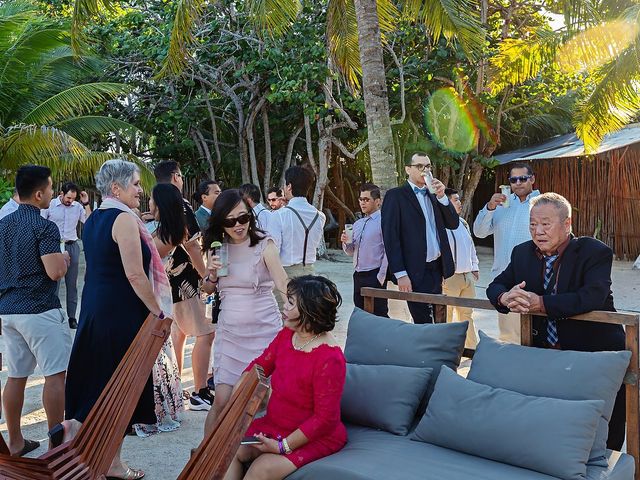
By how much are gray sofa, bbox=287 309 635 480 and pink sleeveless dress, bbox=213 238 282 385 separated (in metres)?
0.68

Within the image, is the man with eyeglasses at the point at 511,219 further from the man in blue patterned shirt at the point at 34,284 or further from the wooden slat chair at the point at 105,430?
the wooden slat chair at the point at 105,430

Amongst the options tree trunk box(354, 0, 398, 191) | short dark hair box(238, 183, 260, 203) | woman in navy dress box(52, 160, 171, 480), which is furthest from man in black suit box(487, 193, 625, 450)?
short dark hair box(238, 183, 260, 203)

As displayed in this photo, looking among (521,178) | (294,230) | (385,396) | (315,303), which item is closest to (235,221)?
(315,303)

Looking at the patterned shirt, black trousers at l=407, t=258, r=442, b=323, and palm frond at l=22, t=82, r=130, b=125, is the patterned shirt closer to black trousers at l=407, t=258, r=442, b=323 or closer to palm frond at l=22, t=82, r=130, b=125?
black trousers at l=407, t=258, r=442, b=323

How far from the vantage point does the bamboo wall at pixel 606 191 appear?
645 inches

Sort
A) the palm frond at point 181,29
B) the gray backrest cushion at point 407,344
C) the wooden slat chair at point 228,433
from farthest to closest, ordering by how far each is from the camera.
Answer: the palm frond at point 181,29, the gray backrest cushion at point 407,344, the wooden slat chair at point 228,433

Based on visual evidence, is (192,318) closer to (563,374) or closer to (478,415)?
(478,415)

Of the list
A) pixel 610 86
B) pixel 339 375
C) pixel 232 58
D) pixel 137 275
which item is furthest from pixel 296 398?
pixel 232 58

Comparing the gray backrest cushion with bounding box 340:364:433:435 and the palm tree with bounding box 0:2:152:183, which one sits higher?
the palm tree with bounding box 0:2:152:183

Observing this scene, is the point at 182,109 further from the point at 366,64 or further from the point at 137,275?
the point at 137,275

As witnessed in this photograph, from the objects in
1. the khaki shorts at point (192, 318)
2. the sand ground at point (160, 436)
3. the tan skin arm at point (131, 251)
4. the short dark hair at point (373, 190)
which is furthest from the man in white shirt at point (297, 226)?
the tan skin arm at point (131, 251)

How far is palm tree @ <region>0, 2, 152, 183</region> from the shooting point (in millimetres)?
11914

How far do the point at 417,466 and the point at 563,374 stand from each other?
794mm

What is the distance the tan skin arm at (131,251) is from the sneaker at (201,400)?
180 cm
